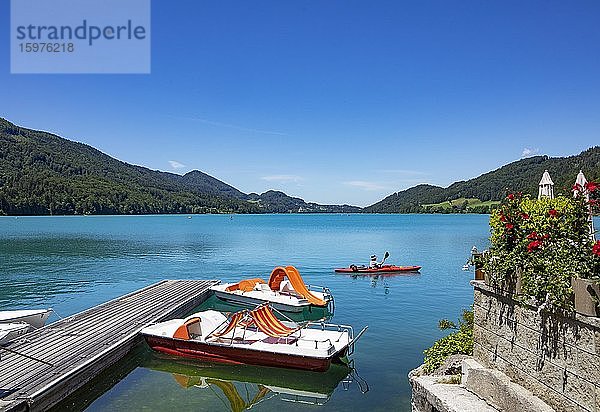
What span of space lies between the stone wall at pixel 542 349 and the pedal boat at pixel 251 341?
735 centimetres

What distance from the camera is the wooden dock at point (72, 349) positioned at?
37.3 ft

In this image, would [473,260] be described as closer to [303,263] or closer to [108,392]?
[108,392]

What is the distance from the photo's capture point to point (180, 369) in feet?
51.6

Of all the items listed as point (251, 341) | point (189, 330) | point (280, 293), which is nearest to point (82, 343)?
point (189, 330)

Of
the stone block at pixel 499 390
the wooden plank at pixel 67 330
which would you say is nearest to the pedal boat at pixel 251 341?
the wooden plank at pixel 67 330

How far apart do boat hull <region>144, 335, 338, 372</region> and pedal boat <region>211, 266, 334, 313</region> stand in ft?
26.3

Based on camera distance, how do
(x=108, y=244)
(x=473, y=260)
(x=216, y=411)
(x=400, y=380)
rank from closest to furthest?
(x=473, y=260) < (x=216, y=411) < (x=400, y=380) < (x=108, y=244)

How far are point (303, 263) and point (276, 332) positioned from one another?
→ 3305 centimetres

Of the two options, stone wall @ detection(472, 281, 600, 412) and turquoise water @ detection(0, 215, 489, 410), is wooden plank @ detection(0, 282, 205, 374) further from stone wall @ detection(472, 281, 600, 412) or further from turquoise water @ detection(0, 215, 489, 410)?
stone wall @ detection(472, 281, 600, 412)

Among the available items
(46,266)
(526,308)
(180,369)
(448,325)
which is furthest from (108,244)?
(526,308)

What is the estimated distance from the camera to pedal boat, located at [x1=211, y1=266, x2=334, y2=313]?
23897mm

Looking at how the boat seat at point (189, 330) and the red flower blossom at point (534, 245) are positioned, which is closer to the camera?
the red flower blossom at point (534, 245)

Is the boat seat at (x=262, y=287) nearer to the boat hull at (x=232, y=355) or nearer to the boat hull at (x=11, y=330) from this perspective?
the boat hull at (x=232, y=355)

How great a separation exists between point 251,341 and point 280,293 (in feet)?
30.2
